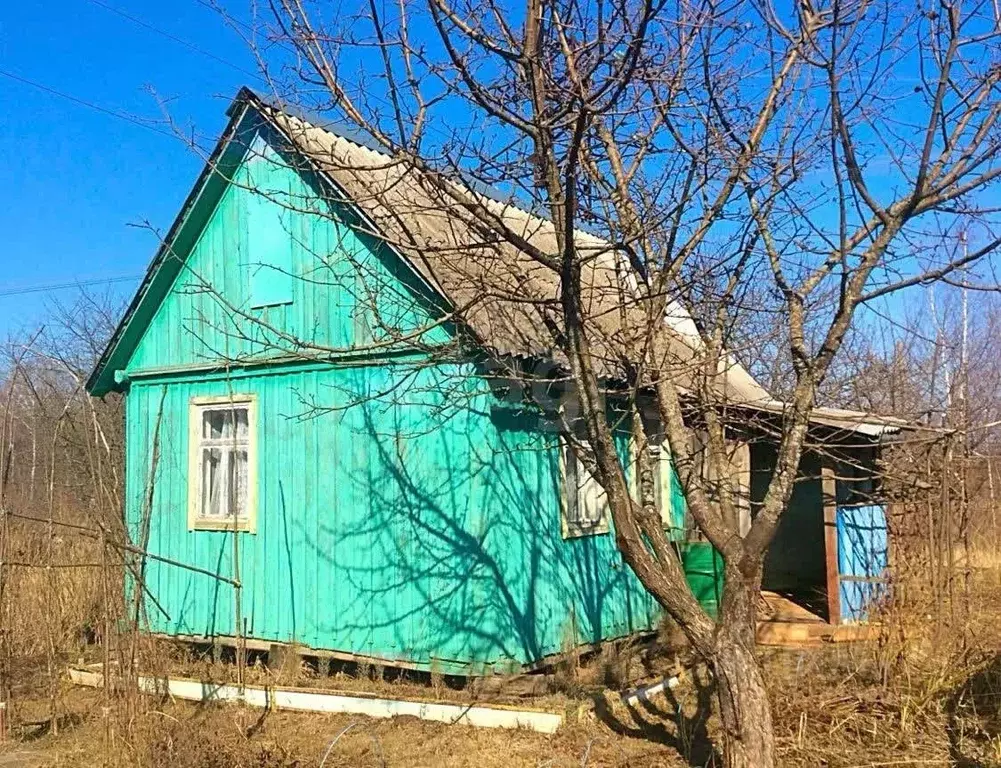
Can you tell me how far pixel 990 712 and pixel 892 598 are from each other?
100cm

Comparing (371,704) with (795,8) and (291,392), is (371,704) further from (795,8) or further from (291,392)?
(795,8)

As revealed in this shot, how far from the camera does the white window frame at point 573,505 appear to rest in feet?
28.3

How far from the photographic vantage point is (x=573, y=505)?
904 cm

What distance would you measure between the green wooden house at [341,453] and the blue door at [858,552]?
48.9 inches

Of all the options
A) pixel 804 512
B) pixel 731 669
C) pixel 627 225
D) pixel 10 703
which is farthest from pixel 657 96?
pixel 804 512

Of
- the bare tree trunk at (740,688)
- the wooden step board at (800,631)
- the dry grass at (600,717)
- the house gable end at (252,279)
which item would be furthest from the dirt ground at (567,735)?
the house gable end at (252,279)

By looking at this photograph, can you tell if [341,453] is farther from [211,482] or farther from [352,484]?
[211,482]

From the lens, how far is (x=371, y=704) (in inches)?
281

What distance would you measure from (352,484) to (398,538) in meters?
0.73

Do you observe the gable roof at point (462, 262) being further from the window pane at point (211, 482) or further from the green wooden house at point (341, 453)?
the window pane at point (211, 482)

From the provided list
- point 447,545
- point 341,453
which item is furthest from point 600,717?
point 341,453

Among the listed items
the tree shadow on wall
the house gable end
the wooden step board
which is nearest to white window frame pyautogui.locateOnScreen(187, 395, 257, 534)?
the house gable end

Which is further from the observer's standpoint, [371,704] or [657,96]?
[371,704]

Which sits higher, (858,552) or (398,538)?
(398,538)
